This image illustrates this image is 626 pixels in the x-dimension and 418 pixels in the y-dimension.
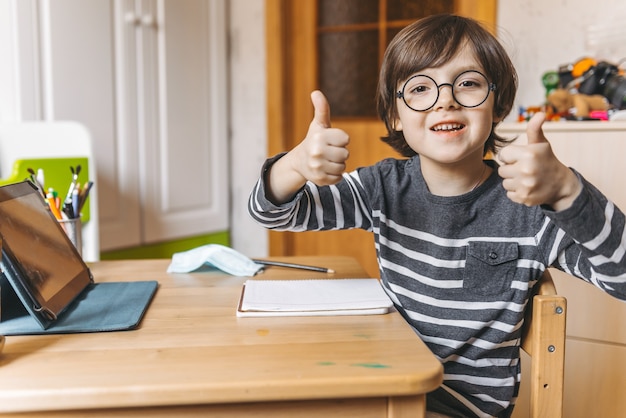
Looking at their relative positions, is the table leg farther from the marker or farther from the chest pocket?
the marker

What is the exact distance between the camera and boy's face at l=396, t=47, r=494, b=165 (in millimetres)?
949

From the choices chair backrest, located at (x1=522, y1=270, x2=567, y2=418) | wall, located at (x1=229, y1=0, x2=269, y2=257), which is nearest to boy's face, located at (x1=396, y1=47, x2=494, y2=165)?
chair backrest, located at (x1=522, y1=270, x2=567, y2=418)

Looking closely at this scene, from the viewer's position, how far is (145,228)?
97.3 inches

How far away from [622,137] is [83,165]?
1328 millimetres

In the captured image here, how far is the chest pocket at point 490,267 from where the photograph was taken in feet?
3.16

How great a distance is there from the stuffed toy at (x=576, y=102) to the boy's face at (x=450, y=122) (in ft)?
2.77

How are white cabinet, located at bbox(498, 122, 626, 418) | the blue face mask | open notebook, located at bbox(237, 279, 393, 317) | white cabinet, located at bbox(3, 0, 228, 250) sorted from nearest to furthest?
open notebook, located at bbox(237, 279, 393, 317) < the blue face mask < white cabinet, located at bbox(498, 122, 626, 418) < white cabinet, located at bbox(3, 0, 228, 250)

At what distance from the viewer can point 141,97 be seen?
7.92 ft

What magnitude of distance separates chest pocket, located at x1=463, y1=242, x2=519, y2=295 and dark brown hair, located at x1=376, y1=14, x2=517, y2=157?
0.23 meters

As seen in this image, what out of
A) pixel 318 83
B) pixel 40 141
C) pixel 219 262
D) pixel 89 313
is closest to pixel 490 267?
pixel 219 262

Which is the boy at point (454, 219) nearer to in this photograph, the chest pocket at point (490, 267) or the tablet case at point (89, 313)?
the chest pocket at point (490, 267)

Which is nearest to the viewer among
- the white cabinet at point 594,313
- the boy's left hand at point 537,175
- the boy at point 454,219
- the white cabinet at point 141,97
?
the boy's left hand at point 537,175

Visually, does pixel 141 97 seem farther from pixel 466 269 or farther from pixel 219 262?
pixel 466 269

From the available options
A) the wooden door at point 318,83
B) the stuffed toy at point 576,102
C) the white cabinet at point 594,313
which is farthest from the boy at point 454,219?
the wooden door at point 318,83
